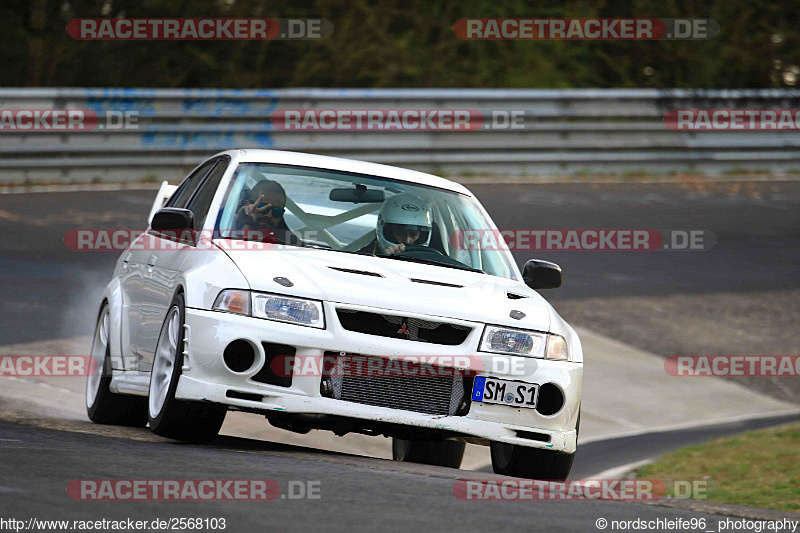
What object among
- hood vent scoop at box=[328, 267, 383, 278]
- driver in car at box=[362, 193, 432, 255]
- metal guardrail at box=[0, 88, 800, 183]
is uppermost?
metal guardrail at box=[0, 88, 800, 183]

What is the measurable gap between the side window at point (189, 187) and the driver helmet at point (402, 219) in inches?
46.3

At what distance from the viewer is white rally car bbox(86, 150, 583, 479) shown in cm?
636

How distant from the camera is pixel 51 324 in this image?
11.0 m

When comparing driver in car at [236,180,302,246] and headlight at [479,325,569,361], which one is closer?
headlight at [479,325,569,361]

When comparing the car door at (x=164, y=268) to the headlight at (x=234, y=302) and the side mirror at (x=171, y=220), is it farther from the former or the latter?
the headlight at (x=234, y=302)

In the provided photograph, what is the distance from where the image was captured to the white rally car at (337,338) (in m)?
6.36

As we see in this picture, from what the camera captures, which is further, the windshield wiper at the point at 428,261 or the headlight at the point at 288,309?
the windshield wiper at the point at 428,261

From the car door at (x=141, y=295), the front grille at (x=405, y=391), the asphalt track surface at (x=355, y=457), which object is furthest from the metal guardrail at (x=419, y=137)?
the front grille at (x=405, y=391)

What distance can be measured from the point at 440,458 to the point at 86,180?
10202 mm

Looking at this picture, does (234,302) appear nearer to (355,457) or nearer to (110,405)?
(355,457)

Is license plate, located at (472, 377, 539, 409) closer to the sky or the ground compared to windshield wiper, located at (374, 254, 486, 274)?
closer to the ground

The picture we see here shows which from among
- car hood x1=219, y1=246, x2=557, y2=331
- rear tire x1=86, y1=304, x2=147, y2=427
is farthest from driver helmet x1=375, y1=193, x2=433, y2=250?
rear tire x1=86, y1=304, x2=147, y2=427

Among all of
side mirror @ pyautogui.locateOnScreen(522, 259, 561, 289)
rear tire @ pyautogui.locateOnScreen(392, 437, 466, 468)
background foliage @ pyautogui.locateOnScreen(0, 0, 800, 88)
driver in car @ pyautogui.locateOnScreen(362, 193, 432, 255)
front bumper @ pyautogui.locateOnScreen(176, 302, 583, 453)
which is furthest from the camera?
background foliage @ pyautogui.locateOnScreen(0, 0, 800, 88)

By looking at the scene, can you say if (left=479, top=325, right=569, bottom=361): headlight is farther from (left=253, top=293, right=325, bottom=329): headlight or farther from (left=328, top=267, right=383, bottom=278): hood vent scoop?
(left=253, top=293, right=325, bottom=329): headlight
